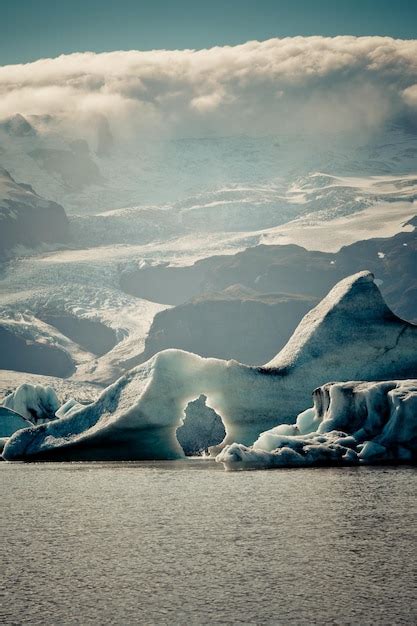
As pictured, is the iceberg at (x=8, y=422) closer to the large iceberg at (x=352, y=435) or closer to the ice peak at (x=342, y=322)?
the ice peak at (x=342, y=322)

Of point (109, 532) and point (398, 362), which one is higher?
point (398, 362)

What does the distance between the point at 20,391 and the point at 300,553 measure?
45.6 m

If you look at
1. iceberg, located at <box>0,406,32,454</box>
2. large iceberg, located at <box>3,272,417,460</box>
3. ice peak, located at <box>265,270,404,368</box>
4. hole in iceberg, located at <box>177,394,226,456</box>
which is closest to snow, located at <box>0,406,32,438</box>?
iceberg, located at <box>0,406,32,454</box>

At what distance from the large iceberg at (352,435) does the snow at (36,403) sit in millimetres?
25061

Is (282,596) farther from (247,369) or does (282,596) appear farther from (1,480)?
(247,369)

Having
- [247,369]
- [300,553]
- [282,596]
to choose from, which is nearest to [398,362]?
[247,369]

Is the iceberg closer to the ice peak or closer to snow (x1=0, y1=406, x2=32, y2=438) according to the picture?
snow (x1=0, y1=406, x2=32, y2=438)

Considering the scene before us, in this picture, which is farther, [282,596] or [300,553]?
[300,553]

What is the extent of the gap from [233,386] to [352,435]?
659 cm

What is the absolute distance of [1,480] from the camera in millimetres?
32062

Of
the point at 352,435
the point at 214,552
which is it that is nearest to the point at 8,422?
the point at 352,435

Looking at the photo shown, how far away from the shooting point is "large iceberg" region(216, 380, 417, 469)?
33.4 metres

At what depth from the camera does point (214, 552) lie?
17156 millimetres

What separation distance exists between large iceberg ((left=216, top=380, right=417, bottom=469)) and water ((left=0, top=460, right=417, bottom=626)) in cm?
426
